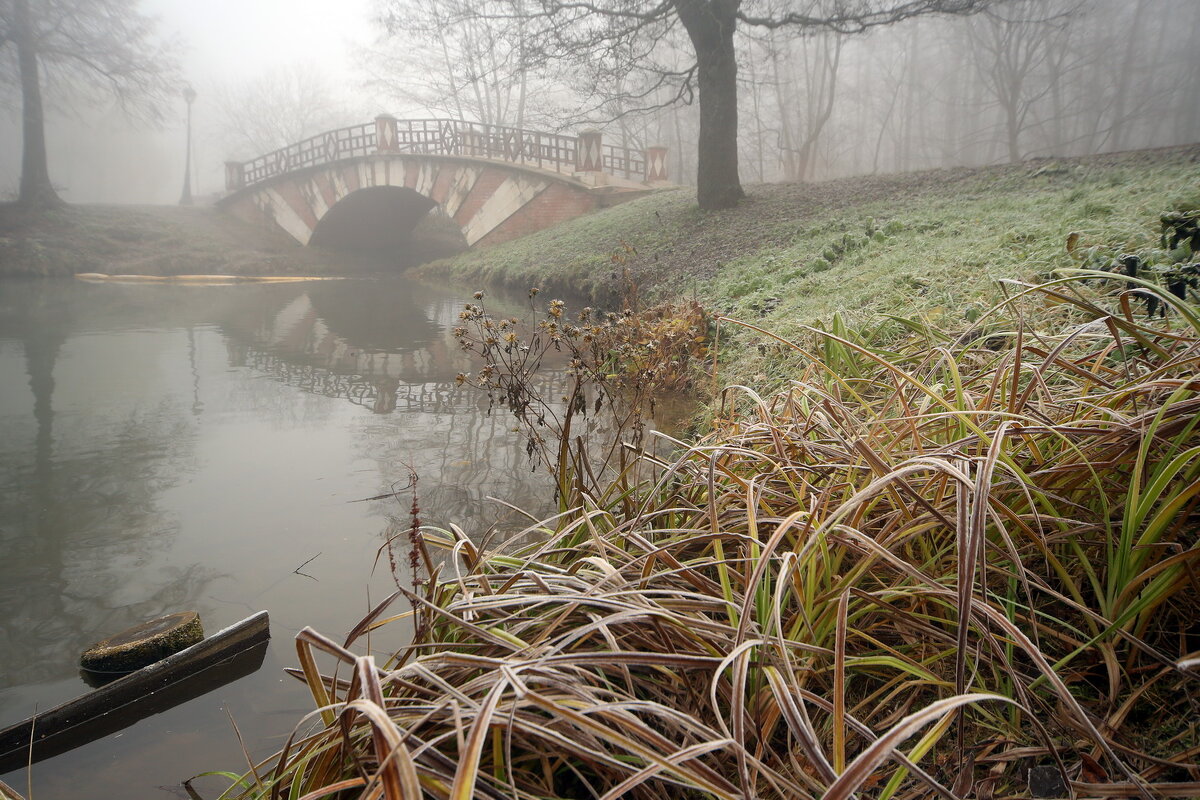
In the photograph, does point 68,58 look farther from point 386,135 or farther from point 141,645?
point 141,645

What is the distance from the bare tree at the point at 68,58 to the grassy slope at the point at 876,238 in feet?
50.9

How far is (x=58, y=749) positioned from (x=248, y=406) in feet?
13.2

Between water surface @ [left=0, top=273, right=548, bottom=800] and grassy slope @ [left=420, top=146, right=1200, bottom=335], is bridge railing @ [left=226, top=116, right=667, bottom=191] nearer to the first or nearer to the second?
grassy slope @ [left=420, top=146, right=1200, bottom=335]

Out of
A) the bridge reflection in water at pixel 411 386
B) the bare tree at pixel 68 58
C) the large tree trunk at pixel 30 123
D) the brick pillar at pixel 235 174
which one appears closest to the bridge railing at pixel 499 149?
the brick pillar at pixel 235 174

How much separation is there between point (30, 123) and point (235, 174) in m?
5.75

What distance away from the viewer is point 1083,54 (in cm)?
2644

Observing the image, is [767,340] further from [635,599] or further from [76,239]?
[76,239]

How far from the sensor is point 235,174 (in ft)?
81.4

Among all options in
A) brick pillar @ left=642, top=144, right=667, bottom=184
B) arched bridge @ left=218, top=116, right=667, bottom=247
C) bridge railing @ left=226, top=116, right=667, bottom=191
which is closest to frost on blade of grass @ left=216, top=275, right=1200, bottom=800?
arched bridge @ left=218, top=116, right=667, bottom=247

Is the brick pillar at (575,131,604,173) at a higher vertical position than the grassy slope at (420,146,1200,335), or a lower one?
higher

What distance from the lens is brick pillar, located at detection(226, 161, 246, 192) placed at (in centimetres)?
2469

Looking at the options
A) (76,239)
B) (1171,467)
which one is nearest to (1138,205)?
(1171,467)

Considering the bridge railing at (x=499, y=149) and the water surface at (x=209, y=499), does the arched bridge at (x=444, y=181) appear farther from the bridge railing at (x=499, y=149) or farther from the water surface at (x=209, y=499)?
the water surface at (x=209, y=499)

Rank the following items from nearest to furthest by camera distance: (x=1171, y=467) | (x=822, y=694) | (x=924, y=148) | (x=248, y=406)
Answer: (x=1171, y=467)
(x=822, y=694)
(x=248, y=406)
(x=924, y=148)
